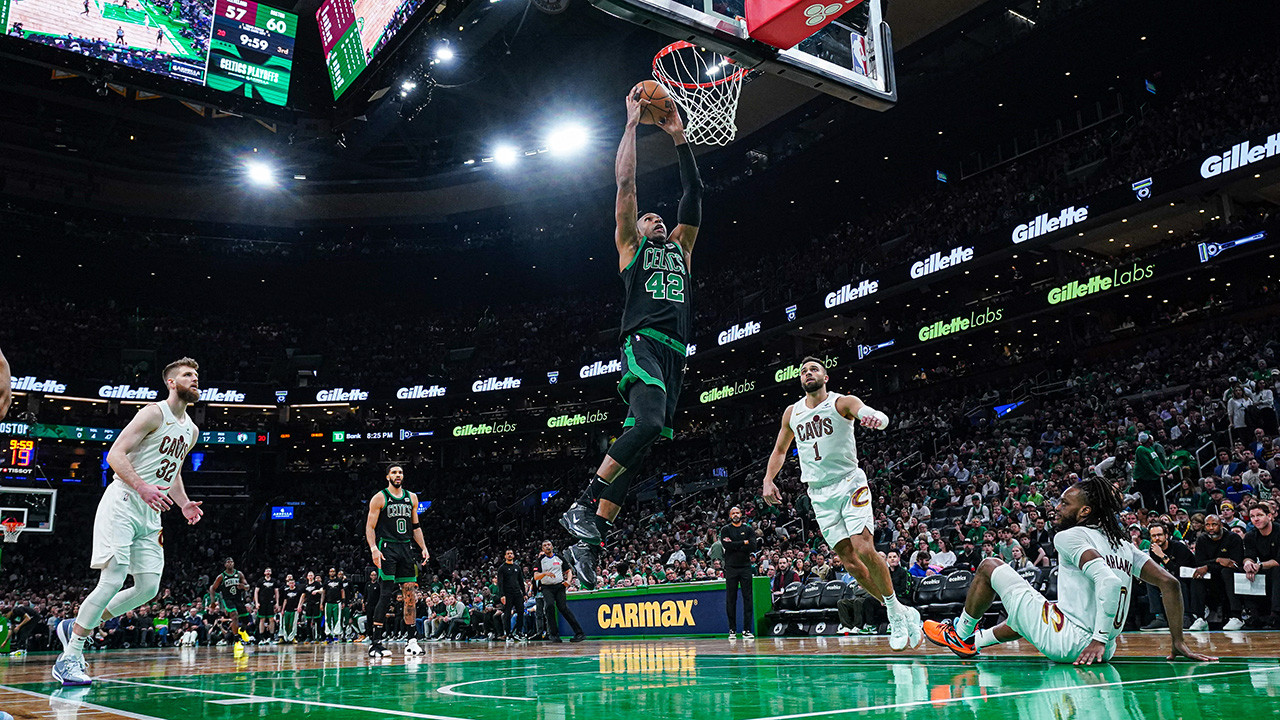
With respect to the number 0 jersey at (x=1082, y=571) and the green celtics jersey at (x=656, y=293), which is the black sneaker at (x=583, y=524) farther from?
the number 0 jersey at (x=1082, y=571)

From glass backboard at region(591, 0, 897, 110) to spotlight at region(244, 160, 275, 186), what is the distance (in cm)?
2736

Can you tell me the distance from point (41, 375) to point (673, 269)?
39410 millimetres

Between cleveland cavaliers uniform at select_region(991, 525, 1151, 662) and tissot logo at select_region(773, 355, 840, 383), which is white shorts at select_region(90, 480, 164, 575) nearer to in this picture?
cleveland cavaliers uniform at select_region(991, 525, 1151, 662)

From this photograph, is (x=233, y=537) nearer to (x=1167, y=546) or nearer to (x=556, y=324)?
(x=556, y=324)

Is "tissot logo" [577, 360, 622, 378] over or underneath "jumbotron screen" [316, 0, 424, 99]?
underneath

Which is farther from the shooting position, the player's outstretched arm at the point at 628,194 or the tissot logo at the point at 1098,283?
the tissot logo at the point at 1098,283

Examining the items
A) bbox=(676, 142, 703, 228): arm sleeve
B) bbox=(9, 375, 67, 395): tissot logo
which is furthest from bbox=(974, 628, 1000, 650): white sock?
bbox=(9, 375, 67, 395): tissot logo

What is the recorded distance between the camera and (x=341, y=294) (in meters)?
44.1

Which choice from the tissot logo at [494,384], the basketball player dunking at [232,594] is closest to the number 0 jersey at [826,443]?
the basketball player dunking at [232,594]

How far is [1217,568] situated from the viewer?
10820 mm

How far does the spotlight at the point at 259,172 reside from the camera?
32.0 m

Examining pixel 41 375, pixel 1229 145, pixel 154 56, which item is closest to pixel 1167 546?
pixel 1229 145

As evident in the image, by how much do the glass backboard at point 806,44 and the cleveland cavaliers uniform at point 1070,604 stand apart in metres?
4.04

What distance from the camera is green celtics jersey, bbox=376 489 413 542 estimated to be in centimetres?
1043
